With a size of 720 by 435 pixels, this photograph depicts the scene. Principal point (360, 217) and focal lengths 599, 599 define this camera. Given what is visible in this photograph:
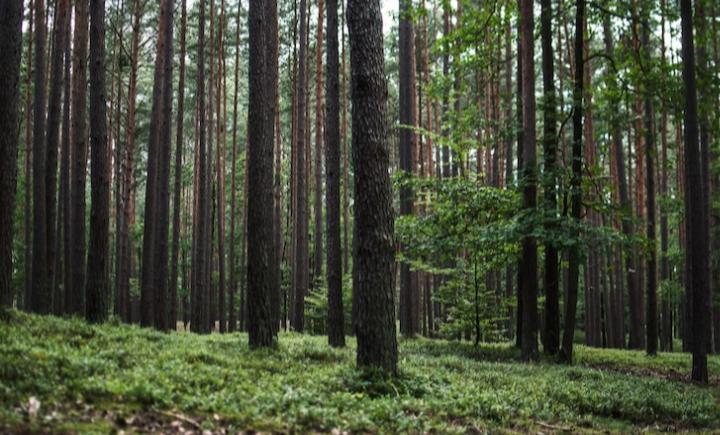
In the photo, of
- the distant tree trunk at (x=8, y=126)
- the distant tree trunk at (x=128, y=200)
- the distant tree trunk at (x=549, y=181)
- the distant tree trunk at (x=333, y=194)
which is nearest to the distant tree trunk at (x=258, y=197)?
the distant tree trunk at (x=333, y=194)

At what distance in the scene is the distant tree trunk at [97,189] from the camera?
12.5 meters

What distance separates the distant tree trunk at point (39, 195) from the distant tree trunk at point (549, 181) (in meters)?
12.8

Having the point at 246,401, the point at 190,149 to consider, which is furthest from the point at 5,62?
the point at 190,149

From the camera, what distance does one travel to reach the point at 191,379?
6.64m

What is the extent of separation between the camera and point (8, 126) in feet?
30.8

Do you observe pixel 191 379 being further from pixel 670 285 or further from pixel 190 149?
pixel 190 149

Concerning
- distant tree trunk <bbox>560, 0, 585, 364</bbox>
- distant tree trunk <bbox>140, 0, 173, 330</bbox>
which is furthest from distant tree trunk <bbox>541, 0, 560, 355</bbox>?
distant tree trunk <bbox>140, 0, 173, 330</bbox>

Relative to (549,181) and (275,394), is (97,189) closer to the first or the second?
(275,394)

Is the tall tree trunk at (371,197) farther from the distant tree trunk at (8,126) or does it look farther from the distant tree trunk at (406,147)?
the distant tree trunk at (406,147)

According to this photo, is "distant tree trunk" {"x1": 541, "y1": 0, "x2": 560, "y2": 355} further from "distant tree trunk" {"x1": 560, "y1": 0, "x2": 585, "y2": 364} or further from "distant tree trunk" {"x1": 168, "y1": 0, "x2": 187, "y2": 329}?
"distant tree trunk" {"x1": 168, "y1": 0, "x2": 187, "y2": 329}

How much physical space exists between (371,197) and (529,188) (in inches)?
281

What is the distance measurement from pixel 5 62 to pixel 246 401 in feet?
22.9

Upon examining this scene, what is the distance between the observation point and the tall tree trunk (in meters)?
8.13

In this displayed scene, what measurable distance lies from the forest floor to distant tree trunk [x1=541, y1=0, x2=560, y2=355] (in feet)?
11.4
